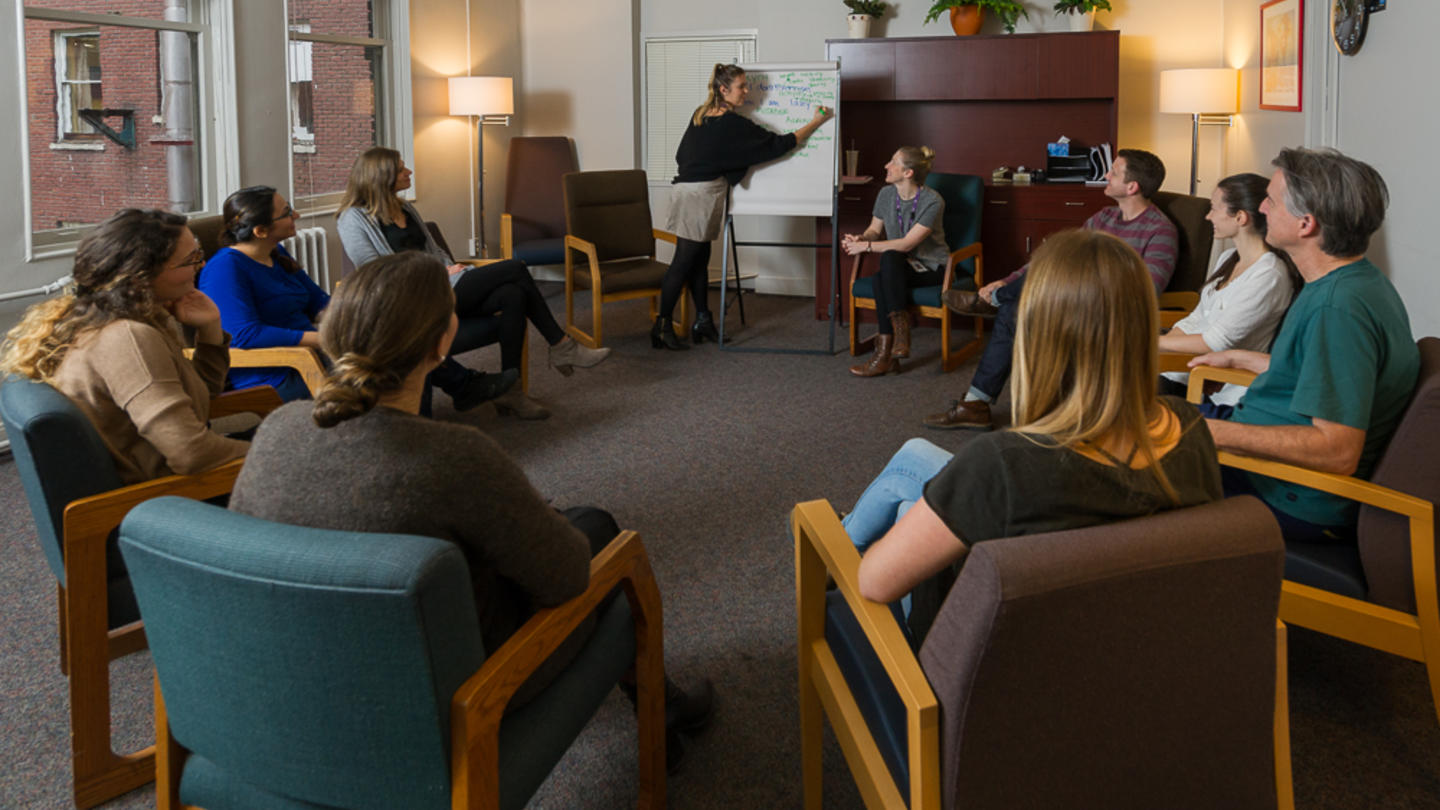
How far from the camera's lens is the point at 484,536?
4.91 ft

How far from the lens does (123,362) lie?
2.21 m

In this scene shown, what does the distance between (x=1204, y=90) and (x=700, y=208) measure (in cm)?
273

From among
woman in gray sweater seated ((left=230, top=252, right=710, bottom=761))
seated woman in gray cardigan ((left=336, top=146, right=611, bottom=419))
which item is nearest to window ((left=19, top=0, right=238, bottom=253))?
seated woman in gray cardigan ((left=336, top=146, right=611, bottom=419))

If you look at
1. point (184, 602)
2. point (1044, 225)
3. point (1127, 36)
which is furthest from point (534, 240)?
point (184, 602)

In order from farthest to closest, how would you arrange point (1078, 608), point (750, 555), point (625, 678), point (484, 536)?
1. point (750, 555)
2. point (625, 678)
3. point (484, 536)
4. point (1078, 608)

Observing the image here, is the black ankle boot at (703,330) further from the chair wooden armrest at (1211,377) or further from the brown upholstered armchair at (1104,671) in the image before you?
the brown upholstered armchair at (1104,671)

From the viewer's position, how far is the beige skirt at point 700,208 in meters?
6.01

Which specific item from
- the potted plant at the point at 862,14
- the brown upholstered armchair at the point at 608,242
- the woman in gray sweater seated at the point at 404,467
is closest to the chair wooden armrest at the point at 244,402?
the woman in gray sweater seated at the point at 404,467

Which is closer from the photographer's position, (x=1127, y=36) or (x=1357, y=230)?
(x=1357, y=230)

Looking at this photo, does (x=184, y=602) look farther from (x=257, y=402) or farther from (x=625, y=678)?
(x=257, y=402)

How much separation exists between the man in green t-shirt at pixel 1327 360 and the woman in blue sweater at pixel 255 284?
2.80 metres

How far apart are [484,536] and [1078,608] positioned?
757 mm

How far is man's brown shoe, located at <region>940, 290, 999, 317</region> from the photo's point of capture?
517 centimetres

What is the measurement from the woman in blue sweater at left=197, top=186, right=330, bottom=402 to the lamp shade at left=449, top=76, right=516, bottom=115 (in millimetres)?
3444
